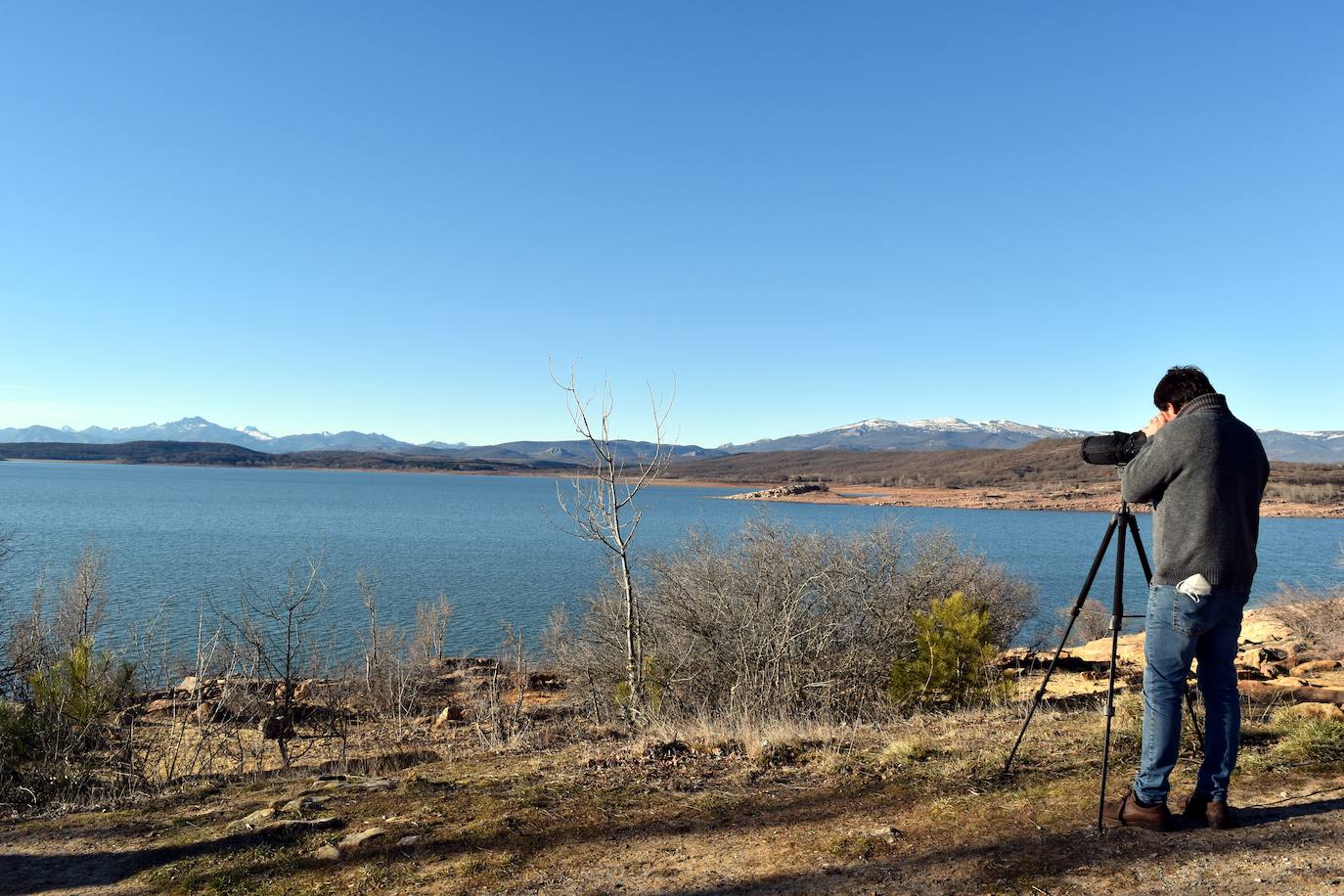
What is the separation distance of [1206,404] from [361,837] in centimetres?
495

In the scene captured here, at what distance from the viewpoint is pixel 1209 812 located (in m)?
3.81

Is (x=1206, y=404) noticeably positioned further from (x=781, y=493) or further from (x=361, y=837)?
(x=781, y=493)

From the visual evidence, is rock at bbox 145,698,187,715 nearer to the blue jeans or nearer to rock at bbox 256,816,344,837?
rock at bbox 256,816,344,837

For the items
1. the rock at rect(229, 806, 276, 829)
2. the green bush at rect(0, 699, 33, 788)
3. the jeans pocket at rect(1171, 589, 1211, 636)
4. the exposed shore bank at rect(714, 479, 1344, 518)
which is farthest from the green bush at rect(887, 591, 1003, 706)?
the exposed shore bank at rect(714, 479, 1344, 518)

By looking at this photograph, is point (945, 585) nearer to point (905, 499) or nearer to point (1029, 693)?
point (1029, 693)

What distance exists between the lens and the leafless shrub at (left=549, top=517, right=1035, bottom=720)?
10711 mm

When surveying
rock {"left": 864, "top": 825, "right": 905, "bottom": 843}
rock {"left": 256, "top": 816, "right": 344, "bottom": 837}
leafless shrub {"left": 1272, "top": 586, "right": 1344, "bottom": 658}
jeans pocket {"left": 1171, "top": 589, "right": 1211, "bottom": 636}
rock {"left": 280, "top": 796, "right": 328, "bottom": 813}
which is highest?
jeans pocket {"left": 1171, "top": 589, "right": 1211, "bottom": 636}

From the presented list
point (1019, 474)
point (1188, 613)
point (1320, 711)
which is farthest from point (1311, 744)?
point (1019, 474)

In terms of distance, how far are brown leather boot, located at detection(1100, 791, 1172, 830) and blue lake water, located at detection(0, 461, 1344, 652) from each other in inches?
242

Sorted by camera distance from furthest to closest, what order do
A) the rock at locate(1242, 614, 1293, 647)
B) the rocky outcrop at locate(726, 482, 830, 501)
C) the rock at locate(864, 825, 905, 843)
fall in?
1. the rocky outcrop at locate(726, 482, 830, 501)
2. the rock at locate(1242, 614, 1293, 647)
3. the rock at locate(864, 825, 905, 843)

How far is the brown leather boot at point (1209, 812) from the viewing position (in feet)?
12.4

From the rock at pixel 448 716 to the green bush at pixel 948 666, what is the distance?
7821 millimetres

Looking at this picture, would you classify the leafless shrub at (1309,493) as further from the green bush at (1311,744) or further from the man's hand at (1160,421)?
the man's hand at (1160,421)

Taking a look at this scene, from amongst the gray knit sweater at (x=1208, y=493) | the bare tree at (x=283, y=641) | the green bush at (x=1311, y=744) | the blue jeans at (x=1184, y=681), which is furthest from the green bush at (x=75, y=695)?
the green bush at (x=1311, y=744)
